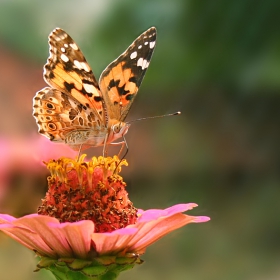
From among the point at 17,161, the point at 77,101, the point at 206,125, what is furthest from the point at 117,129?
the point at 206,125

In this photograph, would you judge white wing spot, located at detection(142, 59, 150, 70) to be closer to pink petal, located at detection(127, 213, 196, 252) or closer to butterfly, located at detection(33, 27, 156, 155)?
butterfly, located at detection(33, 27, 156, 155)

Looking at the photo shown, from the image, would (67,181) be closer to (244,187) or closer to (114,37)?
(114,37)

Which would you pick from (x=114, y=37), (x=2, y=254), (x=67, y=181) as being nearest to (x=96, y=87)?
(x=67, y=181)

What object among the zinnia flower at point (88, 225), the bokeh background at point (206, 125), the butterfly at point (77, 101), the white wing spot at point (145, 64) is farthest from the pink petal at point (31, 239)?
the bokeh background at point (206, 125)

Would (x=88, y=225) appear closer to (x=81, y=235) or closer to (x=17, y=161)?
(x=81, y=235)

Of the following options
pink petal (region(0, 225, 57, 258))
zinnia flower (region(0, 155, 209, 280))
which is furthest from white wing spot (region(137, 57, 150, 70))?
pink petal (region(0, 225, 57, 258))

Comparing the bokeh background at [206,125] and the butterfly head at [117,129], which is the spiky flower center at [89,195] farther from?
the bokeh background at [206,125]
